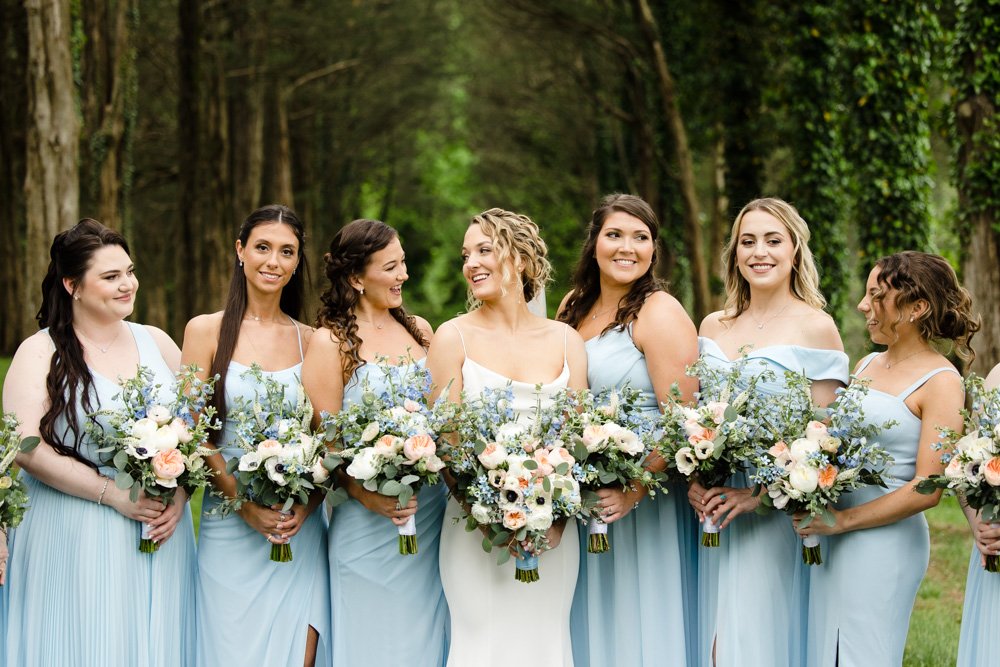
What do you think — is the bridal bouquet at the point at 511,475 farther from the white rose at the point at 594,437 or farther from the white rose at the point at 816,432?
the white rose at the point at 816,432

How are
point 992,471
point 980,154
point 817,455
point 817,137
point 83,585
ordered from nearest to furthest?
point 992,471 < point 817,455 < point 83,585 < point 980,154 < point 817,137

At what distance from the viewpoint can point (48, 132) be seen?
1030cm

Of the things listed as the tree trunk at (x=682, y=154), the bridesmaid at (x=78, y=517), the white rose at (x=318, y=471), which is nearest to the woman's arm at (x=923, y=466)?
the white rose at (x=318, y=471)

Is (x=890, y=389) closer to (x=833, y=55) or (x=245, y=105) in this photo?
(x=833, y=55)

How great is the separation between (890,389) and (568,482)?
5.50 ft

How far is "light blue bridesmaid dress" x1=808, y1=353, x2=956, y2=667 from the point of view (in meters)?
4.88

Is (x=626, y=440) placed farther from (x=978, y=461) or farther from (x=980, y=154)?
(x=980, y=154)

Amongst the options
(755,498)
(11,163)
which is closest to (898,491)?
(755,498)

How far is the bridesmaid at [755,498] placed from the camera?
5.09 m

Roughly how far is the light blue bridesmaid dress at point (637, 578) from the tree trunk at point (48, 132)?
279 inches

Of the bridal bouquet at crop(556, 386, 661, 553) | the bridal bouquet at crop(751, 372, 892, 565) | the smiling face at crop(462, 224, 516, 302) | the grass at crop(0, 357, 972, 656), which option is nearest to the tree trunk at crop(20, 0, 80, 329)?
the grass at crop(0, 357, 972, 656)

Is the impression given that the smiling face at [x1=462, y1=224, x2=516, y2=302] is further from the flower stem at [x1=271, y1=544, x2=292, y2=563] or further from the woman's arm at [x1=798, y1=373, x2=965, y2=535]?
the woman's arm at [x1=798, y1=373, x2=965, y2=535]

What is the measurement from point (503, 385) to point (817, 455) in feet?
4.98

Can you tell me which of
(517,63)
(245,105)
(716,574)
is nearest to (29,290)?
(716,574)
